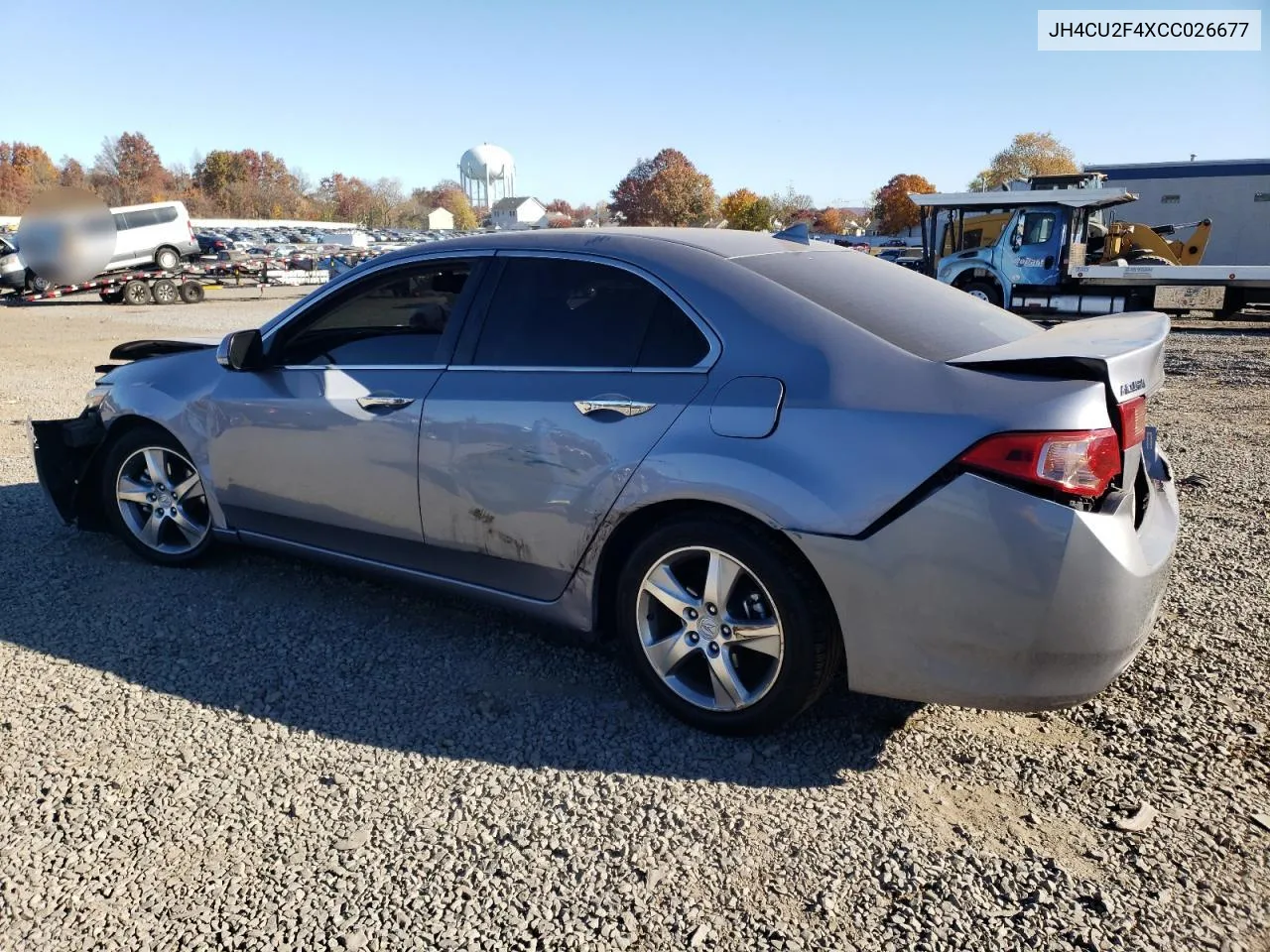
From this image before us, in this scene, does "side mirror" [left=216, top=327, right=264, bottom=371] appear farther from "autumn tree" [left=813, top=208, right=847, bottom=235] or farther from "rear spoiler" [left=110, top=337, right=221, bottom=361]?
"autumn tree" [left=813, top=208, right=847, bottom=235]

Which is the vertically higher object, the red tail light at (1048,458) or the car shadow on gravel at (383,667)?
the red tail light at (1048,458)

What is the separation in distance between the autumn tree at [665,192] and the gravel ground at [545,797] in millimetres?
89675

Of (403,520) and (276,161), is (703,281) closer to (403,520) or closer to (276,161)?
(403,520)

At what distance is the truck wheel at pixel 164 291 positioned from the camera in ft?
84.1

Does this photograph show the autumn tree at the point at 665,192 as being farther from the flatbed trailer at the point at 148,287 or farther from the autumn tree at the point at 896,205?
the flatbed trailer at the point at 148,287

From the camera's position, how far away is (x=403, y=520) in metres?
3.85

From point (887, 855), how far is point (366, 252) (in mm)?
39608

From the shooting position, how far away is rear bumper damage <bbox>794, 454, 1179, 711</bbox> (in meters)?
2.64

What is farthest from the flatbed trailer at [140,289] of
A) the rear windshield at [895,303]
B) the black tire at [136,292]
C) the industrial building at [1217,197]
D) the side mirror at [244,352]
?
the industrial building at [1217,197]

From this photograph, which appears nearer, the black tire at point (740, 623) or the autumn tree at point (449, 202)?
the black tire at point (740, 623)

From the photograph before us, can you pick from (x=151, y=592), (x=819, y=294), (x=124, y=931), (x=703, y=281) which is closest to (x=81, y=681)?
(x=151, y=592)

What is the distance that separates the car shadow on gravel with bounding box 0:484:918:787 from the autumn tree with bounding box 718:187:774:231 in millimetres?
67135

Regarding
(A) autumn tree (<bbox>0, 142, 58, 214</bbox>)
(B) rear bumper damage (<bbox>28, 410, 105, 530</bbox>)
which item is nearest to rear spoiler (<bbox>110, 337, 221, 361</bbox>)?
(B) rear bumper damage (<bbox>28, 410, 105, 530</bbox>)

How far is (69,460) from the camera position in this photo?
509cm
